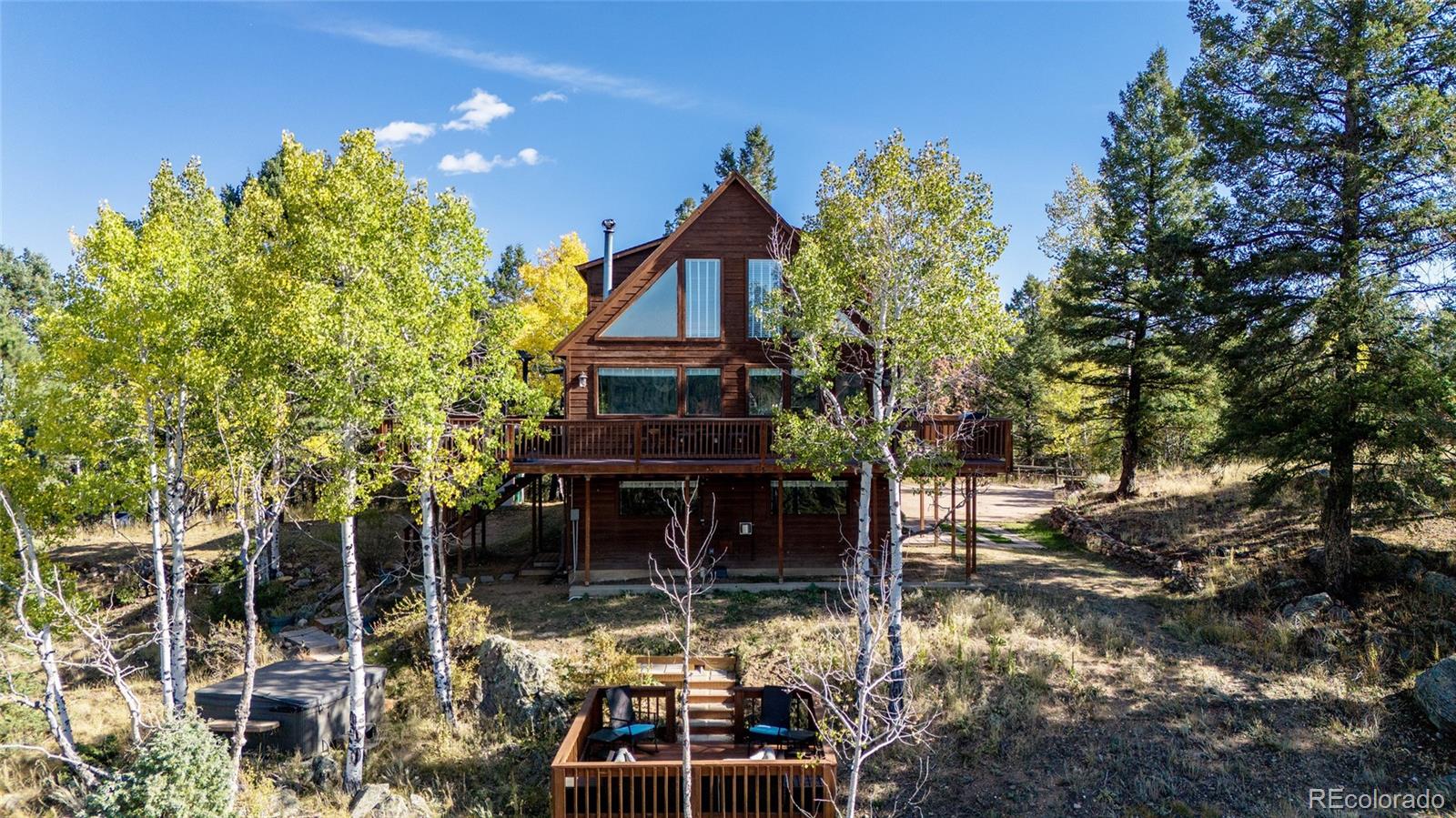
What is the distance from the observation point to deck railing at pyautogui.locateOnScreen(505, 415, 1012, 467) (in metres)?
16.2

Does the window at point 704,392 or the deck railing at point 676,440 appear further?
the window at point 704,392

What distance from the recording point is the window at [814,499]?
18234 mm

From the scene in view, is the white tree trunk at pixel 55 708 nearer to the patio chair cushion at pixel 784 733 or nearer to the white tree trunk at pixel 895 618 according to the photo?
the patio chair cushion at pixel 784 733

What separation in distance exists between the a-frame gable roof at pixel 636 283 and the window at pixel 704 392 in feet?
7.67

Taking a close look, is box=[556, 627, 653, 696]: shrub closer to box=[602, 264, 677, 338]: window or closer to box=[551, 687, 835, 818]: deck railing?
box=[551, 687, 835, 818]: deck railing

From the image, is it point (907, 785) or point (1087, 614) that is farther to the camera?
point (1087, 614)

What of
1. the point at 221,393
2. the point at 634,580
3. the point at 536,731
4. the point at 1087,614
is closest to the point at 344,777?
the point at 536,731

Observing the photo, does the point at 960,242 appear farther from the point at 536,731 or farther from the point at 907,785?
the point at 536,731

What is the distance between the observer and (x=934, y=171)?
38.1ft

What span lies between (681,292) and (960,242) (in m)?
7.78

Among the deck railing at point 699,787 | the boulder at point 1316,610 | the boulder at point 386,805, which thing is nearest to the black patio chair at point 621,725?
the deck railing at point 699,787

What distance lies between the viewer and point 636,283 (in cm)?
1772

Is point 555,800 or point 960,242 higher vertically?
point 960,242

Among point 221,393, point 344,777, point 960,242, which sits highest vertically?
point 960,242
